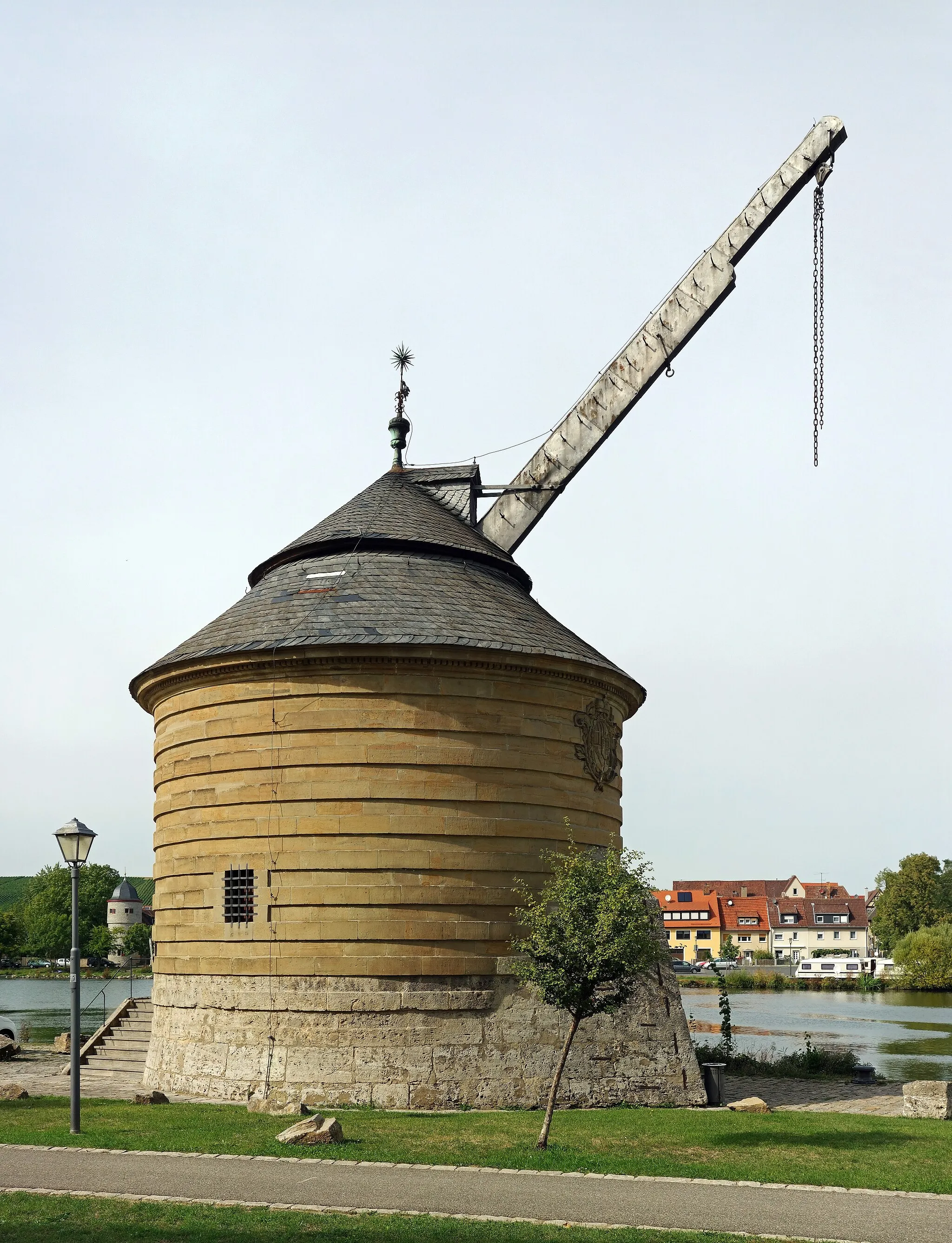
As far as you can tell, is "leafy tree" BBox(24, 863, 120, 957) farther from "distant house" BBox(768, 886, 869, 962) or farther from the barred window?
the barred window

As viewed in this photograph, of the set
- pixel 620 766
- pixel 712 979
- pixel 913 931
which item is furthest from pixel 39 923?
pixel 620 766

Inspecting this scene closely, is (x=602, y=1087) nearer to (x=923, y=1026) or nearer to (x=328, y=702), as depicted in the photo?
(x=328, y=702)

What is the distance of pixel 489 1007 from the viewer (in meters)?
18.3

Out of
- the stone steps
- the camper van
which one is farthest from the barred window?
the camper van

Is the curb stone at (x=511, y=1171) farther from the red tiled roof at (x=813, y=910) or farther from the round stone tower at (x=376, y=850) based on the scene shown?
the red tiled roof at (x=813, y=910)

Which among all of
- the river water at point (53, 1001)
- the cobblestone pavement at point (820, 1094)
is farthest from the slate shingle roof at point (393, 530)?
the cobblestone pavement at point (820, 1094)

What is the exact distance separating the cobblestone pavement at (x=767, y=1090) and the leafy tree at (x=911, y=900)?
6379cm

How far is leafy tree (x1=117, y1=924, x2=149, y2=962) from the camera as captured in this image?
10675cm

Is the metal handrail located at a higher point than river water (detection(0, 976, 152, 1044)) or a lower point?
higher

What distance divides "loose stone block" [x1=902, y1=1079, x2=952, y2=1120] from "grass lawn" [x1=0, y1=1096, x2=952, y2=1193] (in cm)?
51

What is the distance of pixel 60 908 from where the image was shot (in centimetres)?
11438

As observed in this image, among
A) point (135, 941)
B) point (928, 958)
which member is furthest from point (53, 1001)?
point (928, 958)

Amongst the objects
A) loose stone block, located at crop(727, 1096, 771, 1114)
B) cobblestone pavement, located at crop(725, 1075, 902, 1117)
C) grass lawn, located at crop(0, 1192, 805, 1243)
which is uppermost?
grass lawn, located at crop(0, 1192, 805, 1243)

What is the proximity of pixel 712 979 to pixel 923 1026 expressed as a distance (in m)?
36.5
